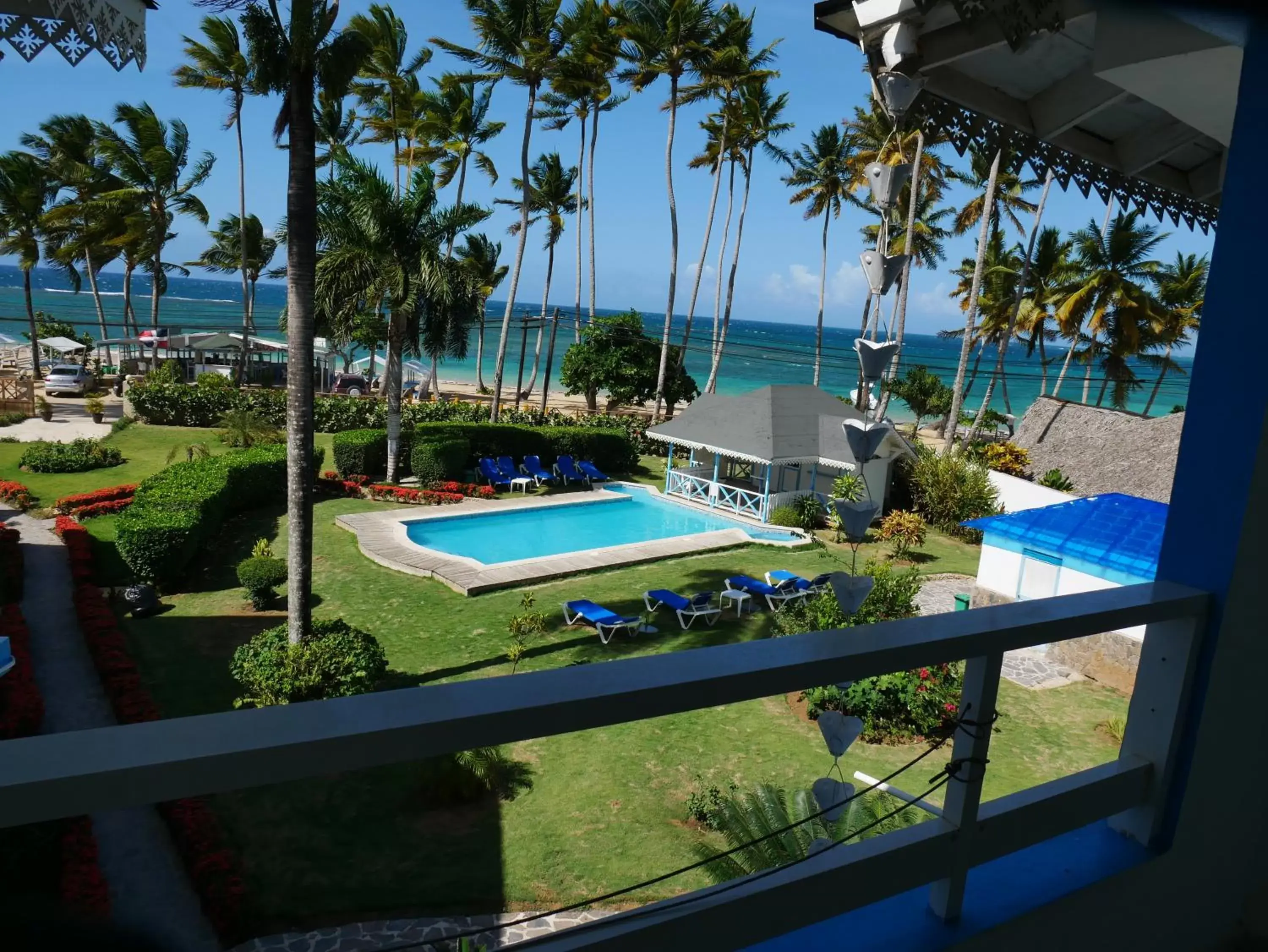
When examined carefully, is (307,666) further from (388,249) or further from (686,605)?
(388,249)

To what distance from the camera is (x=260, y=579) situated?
12305mm

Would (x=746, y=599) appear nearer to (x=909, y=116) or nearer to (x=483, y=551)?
(x=483, y=551)

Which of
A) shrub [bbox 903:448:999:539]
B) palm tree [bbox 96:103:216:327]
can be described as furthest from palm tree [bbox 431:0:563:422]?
shrub [bbox 903:448:999:539]

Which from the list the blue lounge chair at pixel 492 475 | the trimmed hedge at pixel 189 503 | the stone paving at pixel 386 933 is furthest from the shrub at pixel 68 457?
the stone paving at pixel 386 933

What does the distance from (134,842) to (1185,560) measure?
755 centimetres

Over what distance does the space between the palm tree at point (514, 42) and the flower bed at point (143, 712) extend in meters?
15.5

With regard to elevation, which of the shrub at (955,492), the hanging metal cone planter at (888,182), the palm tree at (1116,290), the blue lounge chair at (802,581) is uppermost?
the palm tree at (1116,290)

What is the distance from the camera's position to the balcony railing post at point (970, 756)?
1507 millimetres

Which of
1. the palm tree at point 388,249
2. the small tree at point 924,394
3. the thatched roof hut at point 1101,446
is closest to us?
the palm tree at point 388,249

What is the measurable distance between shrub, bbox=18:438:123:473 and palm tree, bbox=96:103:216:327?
36.2ft

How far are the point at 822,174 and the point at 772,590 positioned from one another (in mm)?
29786

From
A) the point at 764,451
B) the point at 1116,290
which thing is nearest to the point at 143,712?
the point at 764,451

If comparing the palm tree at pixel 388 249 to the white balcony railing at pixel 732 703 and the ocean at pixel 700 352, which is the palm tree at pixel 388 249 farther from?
the ocean at pixel 700 352

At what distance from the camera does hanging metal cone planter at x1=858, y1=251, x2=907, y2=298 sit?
13.1ft
